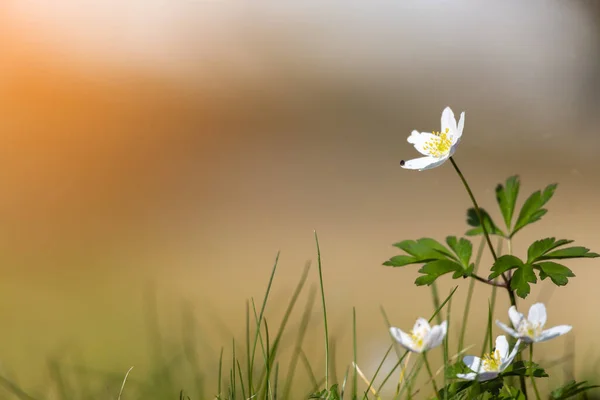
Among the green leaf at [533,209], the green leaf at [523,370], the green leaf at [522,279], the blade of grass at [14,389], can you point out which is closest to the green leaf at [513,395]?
the green leaf at [523,370]

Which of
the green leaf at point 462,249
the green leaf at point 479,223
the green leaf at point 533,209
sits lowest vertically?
the green leaf at point 462,249

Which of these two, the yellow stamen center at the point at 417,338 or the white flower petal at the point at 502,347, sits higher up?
the yellow stamen center at the point at 417,338

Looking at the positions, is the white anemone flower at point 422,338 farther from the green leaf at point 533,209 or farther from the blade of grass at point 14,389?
the blade of grass at point 14,389

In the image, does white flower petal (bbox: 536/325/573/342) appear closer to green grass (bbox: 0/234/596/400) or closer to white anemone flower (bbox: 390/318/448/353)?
white anemone flower (bbox: 390/318/448/353)

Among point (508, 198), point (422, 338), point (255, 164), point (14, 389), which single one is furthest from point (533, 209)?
point (255, 164)

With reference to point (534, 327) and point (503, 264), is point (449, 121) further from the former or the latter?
point (534, 327)
